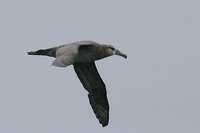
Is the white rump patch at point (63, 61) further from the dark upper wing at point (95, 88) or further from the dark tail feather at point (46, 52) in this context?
the dark upper wing at point (95, 88)

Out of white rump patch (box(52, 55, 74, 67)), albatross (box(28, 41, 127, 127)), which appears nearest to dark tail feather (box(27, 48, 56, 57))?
albatross (box(28, 41, 127, 127))

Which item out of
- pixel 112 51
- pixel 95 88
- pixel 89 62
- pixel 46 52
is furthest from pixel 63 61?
pixel 95 88

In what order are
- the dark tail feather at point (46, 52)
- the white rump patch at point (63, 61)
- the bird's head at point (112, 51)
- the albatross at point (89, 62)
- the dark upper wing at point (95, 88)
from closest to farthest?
the white rump patch at point (63, 61) < the albatross at point (89, 62) < the dark tail feather at point (46, 52) < the bird's head at point (112, 51) < the dark upper wing at point (95, 88)

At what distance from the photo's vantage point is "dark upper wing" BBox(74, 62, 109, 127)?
115ft

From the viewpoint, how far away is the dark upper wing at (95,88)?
35.1 metres

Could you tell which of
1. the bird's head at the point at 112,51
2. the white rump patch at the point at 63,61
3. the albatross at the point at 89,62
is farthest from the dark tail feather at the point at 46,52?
the white rump patch at the point at 63,61

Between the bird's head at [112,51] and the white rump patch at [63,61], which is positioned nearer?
the white rump patch at [63,61]

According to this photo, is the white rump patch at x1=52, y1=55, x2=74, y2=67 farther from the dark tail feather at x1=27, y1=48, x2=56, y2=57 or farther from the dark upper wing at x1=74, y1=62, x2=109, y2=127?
the dark upper wing at x1=74, y1=62, x2=109, y2=127

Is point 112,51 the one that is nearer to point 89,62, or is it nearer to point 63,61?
point 89,62

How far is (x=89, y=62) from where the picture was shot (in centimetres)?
3491

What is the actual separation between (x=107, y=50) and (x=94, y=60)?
61cm

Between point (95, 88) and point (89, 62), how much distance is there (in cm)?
100

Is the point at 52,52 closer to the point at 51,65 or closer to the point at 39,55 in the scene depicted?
the point at 39,55

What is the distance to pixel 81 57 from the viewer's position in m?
32.7
